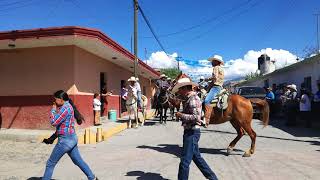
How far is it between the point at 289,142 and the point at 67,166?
7.03 m

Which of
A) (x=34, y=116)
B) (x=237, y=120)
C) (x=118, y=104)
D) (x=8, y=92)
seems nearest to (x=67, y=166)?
(x=237, y=120)

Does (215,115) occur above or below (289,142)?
above

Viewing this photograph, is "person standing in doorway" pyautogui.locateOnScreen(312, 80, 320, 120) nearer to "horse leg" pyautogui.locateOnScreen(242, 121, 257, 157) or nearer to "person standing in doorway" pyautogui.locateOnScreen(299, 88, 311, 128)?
"person standing in doorway" pyautogui.locateOnScreen(299, 88, 311, 128)

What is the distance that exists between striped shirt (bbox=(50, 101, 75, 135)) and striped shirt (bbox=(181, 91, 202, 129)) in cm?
190

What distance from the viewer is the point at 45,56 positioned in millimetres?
15422

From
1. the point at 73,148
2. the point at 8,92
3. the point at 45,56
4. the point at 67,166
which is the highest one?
the point at 45,56

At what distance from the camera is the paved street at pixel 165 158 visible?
27.0ft

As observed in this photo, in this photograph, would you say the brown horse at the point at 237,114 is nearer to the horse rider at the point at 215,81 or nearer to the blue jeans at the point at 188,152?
the horse rider at the point at 215,81

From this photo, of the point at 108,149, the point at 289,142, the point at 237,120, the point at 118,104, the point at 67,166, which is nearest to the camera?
the point at 67,166

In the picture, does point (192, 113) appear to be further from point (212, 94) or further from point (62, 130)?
point (212, 94)

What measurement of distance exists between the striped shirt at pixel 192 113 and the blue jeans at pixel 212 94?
127 inches

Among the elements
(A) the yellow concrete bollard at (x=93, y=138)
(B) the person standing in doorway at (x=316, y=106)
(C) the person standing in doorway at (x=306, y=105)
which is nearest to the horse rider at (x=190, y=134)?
(A) the yellow concrete bollard at (x=93, y=138)

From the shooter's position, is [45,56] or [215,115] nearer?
[215,115]

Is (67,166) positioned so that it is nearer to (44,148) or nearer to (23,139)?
(44,148)
